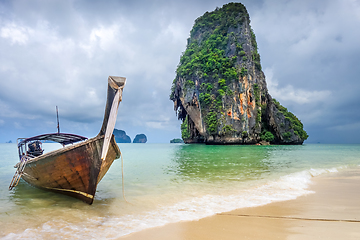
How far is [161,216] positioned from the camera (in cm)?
362

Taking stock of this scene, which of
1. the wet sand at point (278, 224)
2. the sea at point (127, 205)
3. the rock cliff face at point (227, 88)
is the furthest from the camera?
the rock cliff face at point (227, 88)

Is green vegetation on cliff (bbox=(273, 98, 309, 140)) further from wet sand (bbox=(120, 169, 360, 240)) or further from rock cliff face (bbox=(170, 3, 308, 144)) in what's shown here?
wet sand (bbox=(120, 169, 360, 240))

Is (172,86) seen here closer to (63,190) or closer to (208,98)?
(208,98)

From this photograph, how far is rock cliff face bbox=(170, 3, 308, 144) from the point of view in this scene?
34.5 m

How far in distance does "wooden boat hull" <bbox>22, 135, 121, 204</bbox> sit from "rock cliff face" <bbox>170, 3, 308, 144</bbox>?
1197 inches

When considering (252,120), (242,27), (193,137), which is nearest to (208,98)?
(252,120)

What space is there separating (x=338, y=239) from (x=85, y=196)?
4.54 meters

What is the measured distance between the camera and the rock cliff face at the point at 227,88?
113 ft

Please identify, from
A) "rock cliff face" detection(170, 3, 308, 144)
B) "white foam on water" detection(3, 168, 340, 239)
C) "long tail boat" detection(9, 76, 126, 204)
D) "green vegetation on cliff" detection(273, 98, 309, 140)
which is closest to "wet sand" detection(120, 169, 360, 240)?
"white foam on water" detection(3, 168, 340, 239)

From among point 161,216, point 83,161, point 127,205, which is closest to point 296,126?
point 127,205

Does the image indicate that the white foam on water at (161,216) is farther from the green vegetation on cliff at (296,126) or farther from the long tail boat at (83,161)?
the green vegetation on cliff at (296,126)

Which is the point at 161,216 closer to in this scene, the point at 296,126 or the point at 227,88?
the point at 227,88

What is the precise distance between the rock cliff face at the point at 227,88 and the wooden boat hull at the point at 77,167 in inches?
1197

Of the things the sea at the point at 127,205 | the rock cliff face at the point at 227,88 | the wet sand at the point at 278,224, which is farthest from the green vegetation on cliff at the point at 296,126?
the wet sand at the point at 278,224
